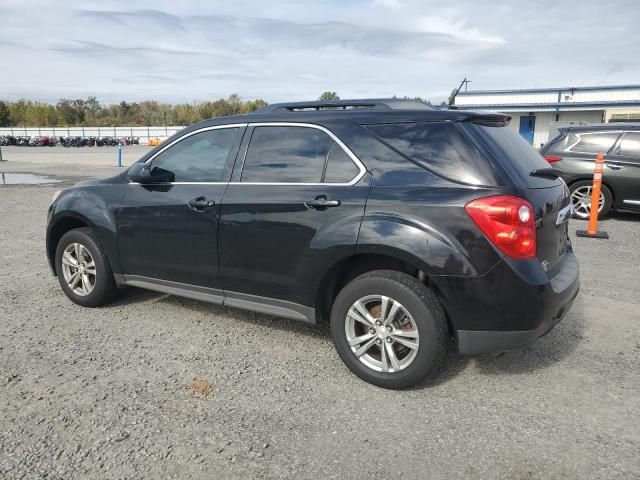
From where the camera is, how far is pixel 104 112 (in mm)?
112000

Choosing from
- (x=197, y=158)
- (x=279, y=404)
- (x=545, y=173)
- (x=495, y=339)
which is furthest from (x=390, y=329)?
(x=197, y=158)

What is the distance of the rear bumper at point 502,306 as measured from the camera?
2.94 metres

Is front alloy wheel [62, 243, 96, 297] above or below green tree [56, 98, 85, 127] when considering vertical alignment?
below

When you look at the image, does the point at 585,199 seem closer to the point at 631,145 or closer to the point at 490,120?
the point at 631,145

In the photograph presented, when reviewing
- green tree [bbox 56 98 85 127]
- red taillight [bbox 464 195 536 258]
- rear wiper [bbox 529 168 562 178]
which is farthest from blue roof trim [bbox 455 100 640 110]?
green tree [bbox 56 98 85 127]

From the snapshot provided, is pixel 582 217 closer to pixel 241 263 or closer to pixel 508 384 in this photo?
pixel 508 384

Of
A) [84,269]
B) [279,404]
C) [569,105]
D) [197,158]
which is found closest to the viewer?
[279,404]

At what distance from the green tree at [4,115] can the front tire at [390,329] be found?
11897cm

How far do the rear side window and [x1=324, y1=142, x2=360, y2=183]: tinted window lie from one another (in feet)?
0.84

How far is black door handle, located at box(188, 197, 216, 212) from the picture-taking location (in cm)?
389

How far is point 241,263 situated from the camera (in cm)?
379

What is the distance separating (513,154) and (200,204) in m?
2.22

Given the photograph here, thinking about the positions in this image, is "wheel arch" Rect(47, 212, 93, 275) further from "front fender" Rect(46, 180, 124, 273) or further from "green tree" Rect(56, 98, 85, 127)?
"green tree" Rect(56, 98, 85, 127)

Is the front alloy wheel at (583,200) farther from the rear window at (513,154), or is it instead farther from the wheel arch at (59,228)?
the wheel arch at (59,228)
